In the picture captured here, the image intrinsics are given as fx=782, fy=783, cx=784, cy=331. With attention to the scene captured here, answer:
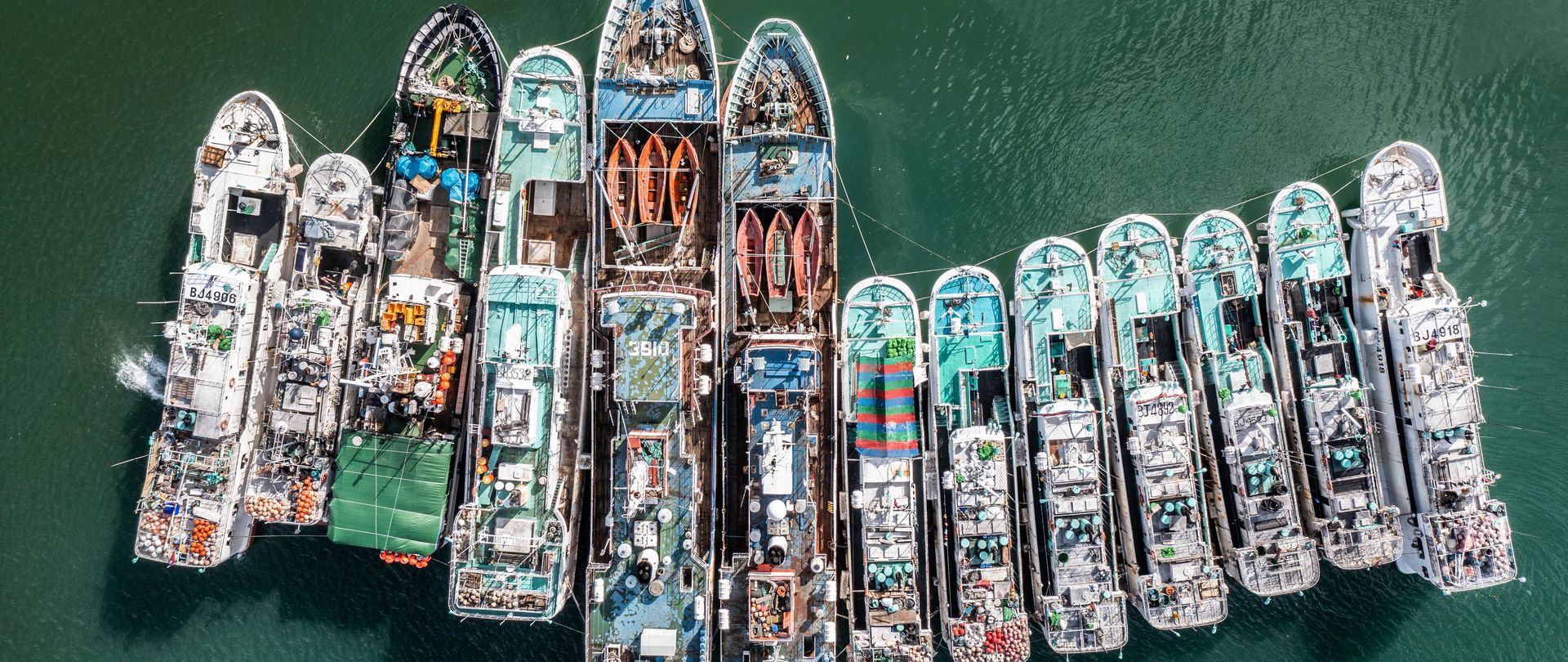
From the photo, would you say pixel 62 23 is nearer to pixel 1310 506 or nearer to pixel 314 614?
pixel 314 614

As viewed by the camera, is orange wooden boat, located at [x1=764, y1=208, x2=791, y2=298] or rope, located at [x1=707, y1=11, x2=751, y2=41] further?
rope, located at [x1=707, y1=11, x2=751, y2=41]

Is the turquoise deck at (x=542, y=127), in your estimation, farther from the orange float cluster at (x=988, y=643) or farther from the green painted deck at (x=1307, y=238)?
the green painted deck at (x=1307, y=238)

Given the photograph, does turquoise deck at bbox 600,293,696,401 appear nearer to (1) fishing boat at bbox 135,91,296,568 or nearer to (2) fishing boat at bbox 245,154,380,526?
(2) fishing boat at bbox 245,154,380,526

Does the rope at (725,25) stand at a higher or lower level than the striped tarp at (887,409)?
higher

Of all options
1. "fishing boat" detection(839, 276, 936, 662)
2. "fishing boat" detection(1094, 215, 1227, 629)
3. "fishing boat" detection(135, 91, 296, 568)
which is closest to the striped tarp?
"fishing boat" detection(839, 276, 936, 662)

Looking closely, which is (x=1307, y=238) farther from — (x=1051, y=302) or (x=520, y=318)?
(x=520, y=318)

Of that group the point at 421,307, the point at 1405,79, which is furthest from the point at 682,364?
the point at 1405,79

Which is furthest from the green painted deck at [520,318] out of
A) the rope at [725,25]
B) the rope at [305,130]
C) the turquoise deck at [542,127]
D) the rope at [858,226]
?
the rope at [725,25]

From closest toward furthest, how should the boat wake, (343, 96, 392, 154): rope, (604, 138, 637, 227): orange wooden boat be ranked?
1. (604, 138, 637, 227): orange wooden boat
2. the boat wake
3. (343, 96, 392, 154): rope
